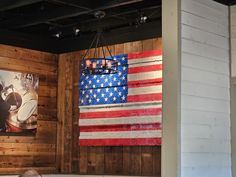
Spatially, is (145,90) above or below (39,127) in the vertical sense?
above

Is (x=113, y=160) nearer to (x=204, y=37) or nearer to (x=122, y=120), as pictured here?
(x=122, y=120)

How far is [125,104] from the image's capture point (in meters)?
8.47

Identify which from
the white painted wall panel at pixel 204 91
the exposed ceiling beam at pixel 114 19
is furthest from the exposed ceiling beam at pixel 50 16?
the white painted wall panel at pixel 204 91

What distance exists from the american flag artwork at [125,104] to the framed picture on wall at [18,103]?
88 centimetres

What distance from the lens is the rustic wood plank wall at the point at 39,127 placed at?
8750mm

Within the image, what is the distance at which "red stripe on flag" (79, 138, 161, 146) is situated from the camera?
26.3 ft

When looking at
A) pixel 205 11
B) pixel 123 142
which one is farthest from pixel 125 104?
pixel 205 11

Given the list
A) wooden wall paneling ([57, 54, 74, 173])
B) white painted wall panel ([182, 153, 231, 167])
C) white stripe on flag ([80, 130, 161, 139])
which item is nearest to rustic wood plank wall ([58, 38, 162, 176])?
wooden wall paneling ([57, 54, 74, 173])

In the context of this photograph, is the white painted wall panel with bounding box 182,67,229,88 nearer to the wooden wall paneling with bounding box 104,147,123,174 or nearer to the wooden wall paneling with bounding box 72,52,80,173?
the wooden wall paneling with bounding box 104,147,123,174

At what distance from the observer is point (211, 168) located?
6070mm

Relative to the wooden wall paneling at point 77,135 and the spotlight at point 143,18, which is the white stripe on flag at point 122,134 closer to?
the wooden wall paneling at point 77,135

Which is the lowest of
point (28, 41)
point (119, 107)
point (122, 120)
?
point (122, 120)

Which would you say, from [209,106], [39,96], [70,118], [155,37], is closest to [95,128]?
[70,118]

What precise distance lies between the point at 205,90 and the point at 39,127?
4181mm
